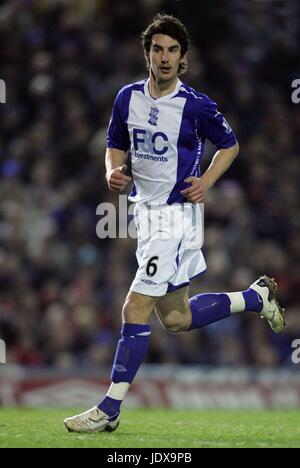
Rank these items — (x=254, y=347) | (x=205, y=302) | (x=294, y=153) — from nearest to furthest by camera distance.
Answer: (x=205, y=302) < (x=254, y=347) < (x=294, y=153)

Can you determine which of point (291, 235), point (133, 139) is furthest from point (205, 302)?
point (291, 235)

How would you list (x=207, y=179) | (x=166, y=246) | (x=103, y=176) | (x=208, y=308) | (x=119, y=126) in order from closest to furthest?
(x=166, y=246)
(x=207, y=179)
(x=119, y=126)
(x=208, y=308)
(x=103, y=176)

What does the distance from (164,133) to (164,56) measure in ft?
1.47

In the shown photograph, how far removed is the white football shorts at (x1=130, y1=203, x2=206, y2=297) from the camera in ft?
19.7

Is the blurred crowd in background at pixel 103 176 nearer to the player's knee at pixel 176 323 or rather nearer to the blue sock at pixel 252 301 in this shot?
the blue sock at pixel 252 301

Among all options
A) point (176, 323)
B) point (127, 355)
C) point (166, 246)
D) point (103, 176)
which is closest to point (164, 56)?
point (166, 246)

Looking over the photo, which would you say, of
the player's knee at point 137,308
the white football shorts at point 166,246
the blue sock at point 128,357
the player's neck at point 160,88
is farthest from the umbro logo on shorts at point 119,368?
the player's neck at point 160,88

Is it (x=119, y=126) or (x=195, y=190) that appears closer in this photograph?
(x=195, y=190)

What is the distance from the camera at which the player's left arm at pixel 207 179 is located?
6094mm

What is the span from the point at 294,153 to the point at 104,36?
281 cm

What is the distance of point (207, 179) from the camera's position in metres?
6.19

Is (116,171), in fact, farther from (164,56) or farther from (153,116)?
(164,56)

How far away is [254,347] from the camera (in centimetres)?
1099
